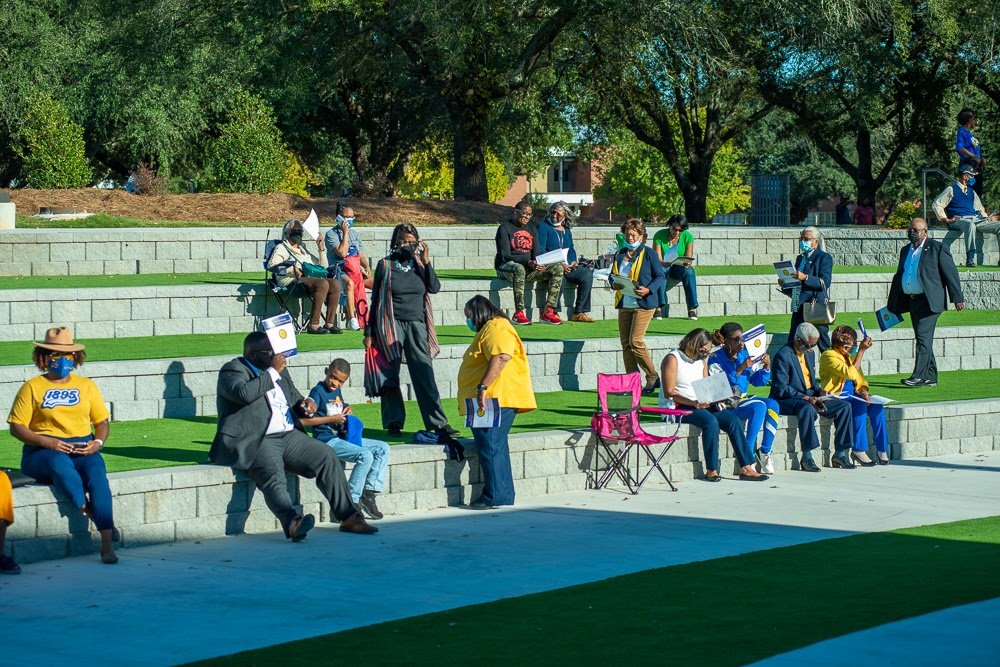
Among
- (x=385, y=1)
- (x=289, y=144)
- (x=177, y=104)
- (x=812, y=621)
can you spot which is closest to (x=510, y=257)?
(x=385, y=1)

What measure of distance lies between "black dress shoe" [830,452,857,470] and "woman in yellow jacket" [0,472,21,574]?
26.7 feet

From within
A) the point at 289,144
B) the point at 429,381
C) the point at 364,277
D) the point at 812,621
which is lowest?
→ the point at 812,621

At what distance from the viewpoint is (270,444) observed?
1041 cm

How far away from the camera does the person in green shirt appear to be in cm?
2017

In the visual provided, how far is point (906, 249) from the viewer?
1698 cm

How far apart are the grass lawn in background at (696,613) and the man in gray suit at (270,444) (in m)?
2.09

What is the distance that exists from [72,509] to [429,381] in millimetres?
3681

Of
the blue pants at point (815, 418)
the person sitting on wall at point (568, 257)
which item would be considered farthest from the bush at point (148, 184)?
the blue pants at point (815, 418)

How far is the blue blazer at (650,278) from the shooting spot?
15148 millimetres

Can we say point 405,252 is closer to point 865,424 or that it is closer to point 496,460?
point 496,460

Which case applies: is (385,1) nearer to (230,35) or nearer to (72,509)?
(230,35)

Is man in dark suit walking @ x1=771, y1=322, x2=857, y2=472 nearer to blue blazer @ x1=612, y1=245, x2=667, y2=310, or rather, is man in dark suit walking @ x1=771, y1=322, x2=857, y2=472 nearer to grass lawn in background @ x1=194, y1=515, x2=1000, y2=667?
blue blazer @ x1=612, y1=245, x2=667, y2=310

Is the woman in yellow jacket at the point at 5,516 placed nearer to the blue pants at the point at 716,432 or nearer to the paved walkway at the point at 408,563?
the paved walkway at the point at 408,563

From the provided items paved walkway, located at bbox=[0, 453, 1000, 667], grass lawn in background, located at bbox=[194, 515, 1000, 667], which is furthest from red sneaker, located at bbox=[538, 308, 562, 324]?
grass lawn in background, located at bbox=[194, 515, 1000, 667]
